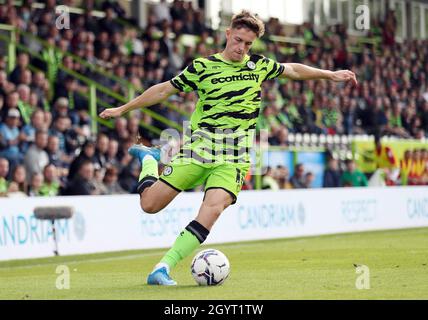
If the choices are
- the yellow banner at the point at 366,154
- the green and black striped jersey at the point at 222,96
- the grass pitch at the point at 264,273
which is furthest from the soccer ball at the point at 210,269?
the yellow banner at the point at 366,154

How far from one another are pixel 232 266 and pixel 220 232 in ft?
20.4

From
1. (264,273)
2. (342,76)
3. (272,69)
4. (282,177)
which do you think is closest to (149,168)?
(272,69)

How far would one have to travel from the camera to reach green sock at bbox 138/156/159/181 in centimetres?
1092

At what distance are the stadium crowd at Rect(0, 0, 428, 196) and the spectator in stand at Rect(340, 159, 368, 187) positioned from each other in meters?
0.02

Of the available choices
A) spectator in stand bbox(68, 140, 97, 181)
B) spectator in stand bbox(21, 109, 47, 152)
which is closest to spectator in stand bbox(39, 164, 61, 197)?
spectator in stand bbox(68, 140, 97, 181)

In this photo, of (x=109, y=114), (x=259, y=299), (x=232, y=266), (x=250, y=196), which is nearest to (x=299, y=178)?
(x=250, y=196)

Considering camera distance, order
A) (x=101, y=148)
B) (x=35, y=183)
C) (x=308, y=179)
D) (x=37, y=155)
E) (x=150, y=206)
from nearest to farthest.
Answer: (x=150, y=206) → (x=35, y=183) → (x=37, y=155) → (x=101, y=148) → (x=308, y=179)

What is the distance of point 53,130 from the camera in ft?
63.4

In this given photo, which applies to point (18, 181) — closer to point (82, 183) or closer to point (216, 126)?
point (82, 183)

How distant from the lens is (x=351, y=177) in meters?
24.8

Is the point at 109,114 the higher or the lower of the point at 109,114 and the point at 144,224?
the higher

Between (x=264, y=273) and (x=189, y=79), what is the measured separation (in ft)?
8.43
